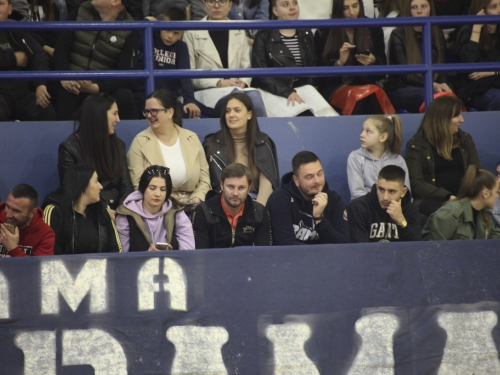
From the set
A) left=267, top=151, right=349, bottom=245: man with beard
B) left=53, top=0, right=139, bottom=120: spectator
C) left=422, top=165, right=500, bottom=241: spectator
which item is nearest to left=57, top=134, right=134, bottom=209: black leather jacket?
left=53, top=0, right=139, bottom=120: spectator

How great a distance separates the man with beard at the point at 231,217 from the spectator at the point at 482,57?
3278 mm

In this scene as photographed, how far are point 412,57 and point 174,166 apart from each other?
281 centimetres

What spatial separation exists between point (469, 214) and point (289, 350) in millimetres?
2487

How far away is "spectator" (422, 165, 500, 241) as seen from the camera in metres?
6.50

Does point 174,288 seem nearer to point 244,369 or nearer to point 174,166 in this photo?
point 244,369

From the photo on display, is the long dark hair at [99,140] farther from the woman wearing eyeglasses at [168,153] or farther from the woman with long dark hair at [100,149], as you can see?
the woman wearing eyeglasses at [168,153]

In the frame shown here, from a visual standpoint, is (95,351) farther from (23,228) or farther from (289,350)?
(23,228)

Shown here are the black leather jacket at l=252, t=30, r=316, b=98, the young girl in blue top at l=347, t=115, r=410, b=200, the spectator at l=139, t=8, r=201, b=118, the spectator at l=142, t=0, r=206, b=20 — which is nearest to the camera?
the young girl in blue top at l=347, t=115, r=410, b=200

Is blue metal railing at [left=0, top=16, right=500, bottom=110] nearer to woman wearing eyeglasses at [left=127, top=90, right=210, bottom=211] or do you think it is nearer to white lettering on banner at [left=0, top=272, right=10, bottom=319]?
woman wearing eyeglasses at [left=127, top=90, right=210, bottom=211]

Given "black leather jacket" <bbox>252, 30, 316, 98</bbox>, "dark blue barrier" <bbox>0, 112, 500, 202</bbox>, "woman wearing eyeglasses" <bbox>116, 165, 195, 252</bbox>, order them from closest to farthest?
"woman wearing eyeglasses" <bbox>116, 165, 195, 252</bbox> < "dark blue barrier" <bbox>0, 112, 500, 202</bbox> < "black leather jacket" <bbox>252, 30, 316, 98</bbox>

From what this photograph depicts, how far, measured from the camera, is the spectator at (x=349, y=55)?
8.21 m

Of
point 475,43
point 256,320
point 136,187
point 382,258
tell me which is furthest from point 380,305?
point 475,43

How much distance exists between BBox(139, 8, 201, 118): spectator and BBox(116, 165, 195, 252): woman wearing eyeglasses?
1.85 meters

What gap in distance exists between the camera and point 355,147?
786cm
